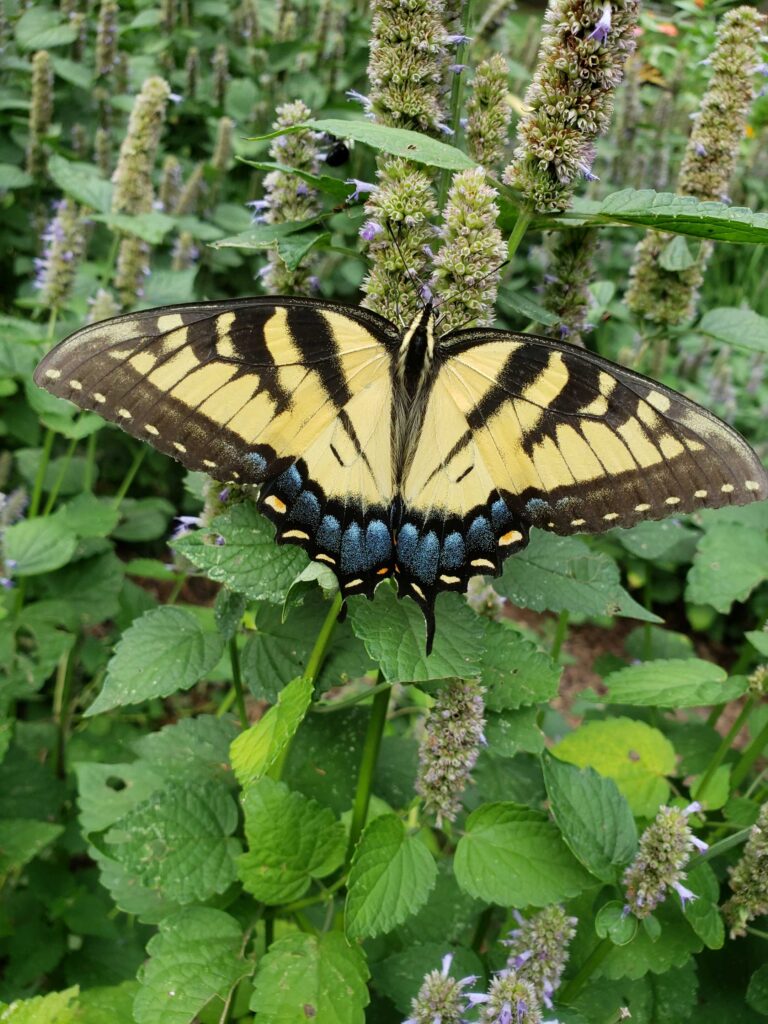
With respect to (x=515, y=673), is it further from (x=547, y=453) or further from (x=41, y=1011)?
(x=41, y=1011)

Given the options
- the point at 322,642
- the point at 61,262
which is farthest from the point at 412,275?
the point at 61,262

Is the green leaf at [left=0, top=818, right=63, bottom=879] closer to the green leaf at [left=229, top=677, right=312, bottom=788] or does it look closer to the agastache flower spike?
the green leaf at [left=229, top=677, right=312, bottom=788]

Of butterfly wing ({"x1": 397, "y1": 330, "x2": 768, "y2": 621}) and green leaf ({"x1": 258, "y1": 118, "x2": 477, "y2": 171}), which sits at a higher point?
green leaf ({"x1": 258, "y1": 118, "x2": 477, "y2": 171})

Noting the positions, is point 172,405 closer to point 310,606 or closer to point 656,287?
point 310,606

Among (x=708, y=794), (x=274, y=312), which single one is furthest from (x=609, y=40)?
(x=708, y=794)

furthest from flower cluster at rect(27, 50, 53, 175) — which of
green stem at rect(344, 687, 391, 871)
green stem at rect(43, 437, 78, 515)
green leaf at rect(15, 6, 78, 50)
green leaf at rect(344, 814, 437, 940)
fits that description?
green leaf at rect(344, 814, 437, 940)
